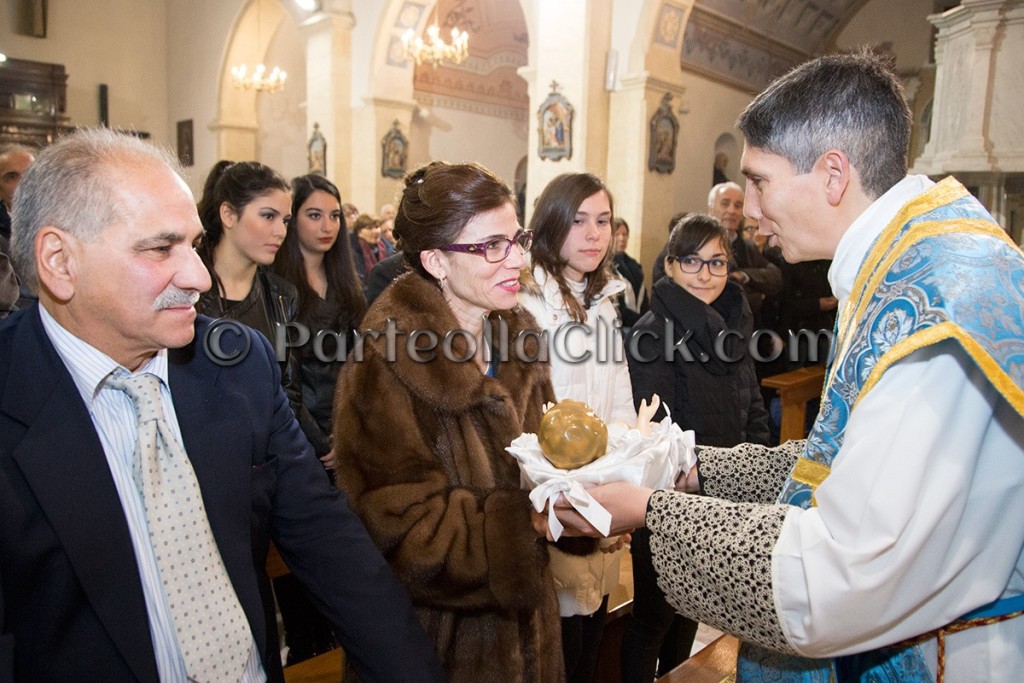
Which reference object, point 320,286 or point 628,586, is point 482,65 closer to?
point 320,286

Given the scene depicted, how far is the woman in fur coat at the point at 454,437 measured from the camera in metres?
1.83

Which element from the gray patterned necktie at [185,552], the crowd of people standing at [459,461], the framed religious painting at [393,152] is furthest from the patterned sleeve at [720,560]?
the framed religious painting at [393,152]

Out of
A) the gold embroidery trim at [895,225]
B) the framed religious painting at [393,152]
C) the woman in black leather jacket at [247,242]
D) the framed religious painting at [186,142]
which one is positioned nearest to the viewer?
the gold embroidery trim at [895,225]

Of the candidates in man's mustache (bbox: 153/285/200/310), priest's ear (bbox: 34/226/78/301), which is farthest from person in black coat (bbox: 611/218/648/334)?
priest's ear (bbox: 34/226/78/301)

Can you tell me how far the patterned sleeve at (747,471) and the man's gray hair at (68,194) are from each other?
1462 millimetres

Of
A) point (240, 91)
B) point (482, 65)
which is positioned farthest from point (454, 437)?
point (240, 91)

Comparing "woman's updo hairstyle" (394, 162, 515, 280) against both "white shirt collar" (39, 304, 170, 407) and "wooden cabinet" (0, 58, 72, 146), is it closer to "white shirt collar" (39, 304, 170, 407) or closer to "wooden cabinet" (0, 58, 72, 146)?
"white shirt collar" (39, 304, 170, 407)

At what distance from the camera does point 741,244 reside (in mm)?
5703

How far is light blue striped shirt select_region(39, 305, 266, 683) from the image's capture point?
139 centimetres

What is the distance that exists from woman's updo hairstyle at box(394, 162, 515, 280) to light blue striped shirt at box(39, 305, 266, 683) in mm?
927

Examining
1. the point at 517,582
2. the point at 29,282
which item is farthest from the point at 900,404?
the point at 29,282

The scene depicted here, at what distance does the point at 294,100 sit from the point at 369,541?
1597 centimetres

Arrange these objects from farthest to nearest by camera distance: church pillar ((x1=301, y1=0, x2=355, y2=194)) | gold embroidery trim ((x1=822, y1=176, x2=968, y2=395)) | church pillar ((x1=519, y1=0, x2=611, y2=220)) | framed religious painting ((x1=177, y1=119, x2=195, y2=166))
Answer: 1. framed religious painting ((x1=177, y1=119, x2=195, y2=166))
2. church pillar ((x1=301, y1=0, x2=355, y2=194))
3. church pillar ((x1=519, y1=0, x2=611, y2=220))
4. gold embroidery trim ((x1=822, y1=176, x2=968, y2=395))

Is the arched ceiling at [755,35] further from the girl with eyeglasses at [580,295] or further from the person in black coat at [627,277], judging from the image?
the girl with eyeglasses at [580,295]
